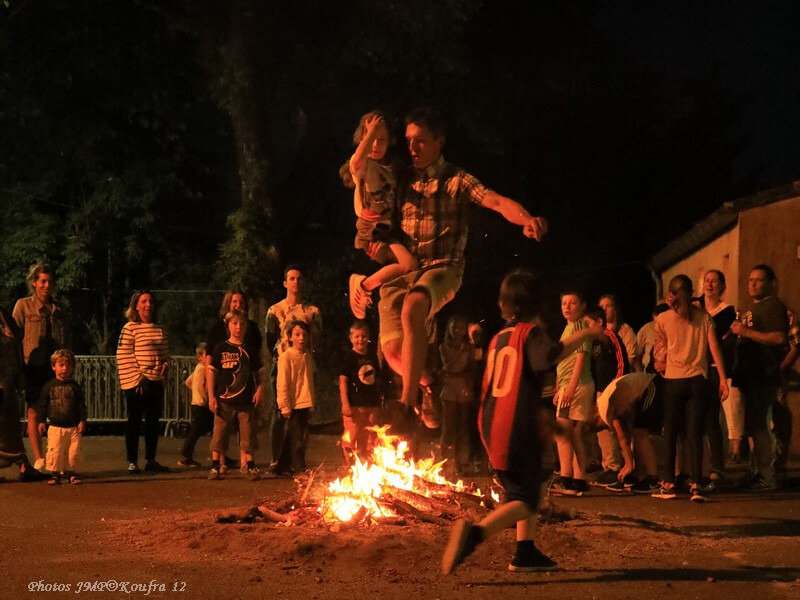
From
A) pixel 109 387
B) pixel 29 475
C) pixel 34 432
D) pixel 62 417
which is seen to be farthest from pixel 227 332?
pixel 109 387

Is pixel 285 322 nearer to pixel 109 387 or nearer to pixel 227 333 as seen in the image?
pixel 227 333

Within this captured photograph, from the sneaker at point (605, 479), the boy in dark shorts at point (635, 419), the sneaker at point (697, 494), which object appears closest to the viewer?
the sneaker at point (697, 494)

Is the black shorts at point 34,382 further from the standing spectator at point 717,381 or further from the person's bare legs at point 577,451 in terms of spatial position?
the standing spectator at point 717,381

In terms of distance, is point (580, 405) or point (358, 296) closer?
point (358, 296)

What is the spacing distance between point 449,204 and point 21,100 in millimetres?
17720

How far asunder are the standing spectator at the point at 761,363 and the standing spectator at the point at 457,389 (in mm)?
2835

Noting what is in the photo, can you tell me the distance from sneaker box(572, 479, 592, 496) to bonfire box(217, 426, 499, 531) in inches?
73.1

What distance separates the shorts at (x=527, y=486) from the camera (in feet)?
21.1

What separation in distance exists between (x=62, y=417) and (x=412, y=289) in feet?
17.9

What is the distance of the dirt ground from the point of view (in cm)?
630

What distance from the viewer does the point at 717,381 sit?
10578mm

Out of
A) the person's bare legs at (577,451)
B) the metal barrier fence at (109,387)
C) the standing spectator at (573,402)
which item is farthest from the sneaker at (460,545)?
the metal barrier fence at (109,387)

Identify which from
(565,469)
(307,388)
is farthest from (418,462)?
(307,388)

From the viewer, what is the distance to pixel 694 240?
16.8 meters
